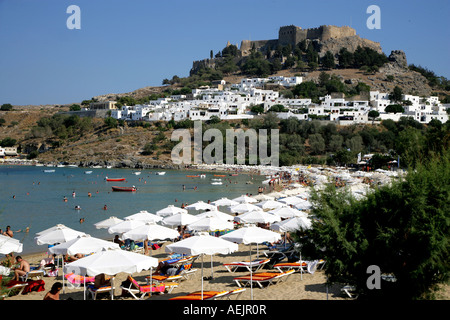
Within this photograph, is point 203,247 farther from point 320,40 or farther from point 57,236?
point 320,40

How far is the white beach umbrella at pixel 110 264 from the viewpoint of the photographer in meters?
8.55

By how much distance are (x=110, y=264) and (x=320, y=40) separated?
447ft

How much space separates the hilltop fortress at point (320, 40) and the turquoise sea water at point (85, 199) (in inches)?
3637

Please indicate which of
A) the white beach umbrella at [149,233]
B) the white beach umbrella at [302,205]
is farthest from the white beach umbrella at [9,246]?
the white beach umbrella at [302,205]

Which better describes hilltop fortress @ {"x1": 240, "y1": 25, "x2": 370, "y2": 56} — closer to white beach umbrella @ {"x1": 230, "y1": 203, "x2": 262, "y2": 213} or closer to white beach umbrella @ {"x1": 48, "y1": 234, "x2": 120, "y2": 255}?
white beach umbrella @ {"x1": 230, "y1": 203, "x2": 262, "y2": 213}

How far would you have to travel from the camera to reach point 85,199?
122ft

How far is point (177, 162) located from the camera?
3041 inches

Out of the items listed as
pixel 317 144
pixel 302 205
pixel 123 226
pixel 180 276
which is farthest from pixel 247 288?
pixel 317 144

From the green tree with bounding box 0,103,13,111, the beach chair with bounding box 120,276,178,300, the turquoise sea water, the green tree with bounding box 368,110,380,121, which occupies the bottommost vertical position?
the turquoise sea water

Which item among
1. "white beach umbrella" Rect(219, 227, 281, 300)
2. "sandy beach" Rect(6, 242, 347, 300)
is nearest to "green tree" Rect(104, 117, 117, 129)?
"sandy beach" Rect(6, 242, 347, 300)

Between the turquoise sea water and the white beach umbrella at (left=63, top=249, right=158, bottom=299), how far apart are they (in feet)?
34.1

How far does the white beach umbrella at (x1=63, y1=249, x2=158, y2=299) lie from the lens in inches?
337

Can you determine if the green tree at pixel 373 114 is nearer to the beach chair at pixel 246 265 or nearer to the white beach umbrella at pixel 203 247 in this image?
the beach chair at pixel 246 265
